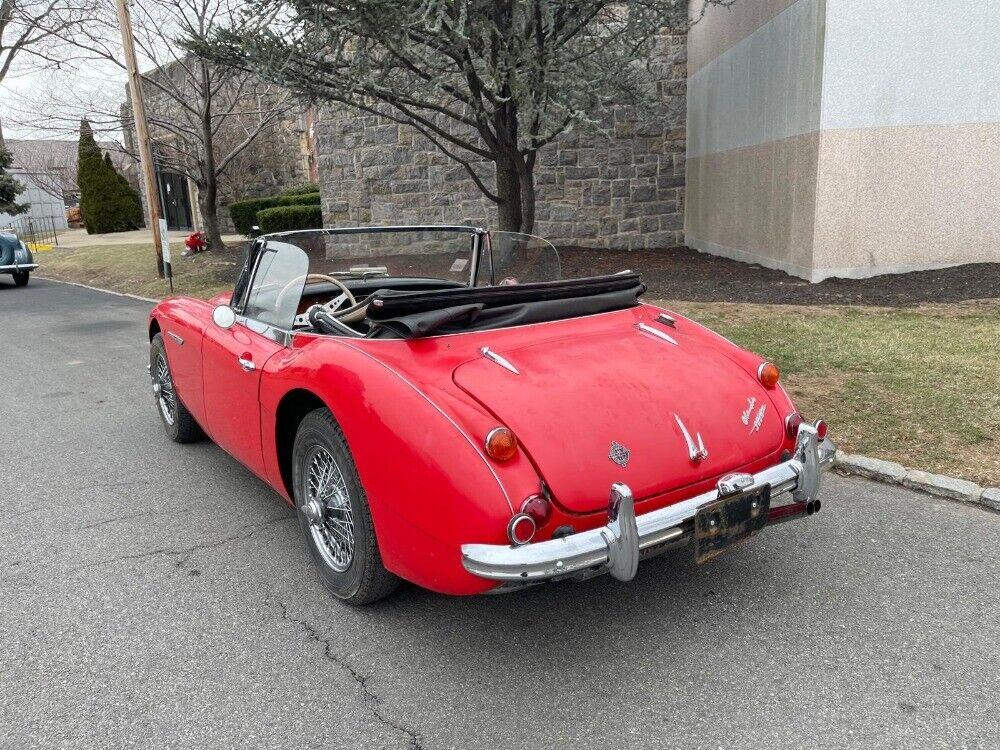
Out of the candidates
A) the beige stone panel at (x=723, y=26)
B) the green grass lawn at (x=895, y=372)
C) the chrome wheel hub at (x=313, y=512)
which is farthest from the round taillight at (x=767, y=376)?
the beige stone panel at (x=723, y=26)

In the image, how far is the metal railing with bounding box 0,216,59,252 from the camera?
26.9m

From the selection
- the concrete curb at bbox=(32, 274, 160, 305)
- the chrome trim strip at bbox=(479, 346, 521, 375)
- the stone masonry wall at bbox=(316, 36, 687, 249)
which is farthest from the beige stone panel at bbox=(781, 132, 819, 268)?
the concrete curb at bbox=(32, 274, 160, 305)

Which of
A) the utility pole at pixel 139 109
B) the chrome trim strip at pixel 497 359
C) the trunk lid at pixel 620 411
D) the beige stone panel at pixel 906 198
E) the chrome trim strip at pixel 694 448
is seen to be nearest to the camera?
the trunk lid at pixel 620 411

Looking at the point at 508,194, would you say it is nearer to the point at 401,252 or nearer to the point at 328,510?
the point at 401,252

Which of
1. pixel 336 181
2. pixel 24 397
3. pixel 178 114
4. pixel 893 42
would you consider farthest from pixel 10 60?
pixel 893 42

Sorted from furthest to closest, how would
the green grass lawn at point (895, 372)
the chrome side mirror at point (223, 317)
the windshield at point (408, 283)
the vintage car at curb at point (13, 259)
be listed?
the vintage car at curb at point (13, 259)
the green grass lawn at point (895, 372)
the chrome side mirror at point (223, 317)
the windshield at point (408, 283)

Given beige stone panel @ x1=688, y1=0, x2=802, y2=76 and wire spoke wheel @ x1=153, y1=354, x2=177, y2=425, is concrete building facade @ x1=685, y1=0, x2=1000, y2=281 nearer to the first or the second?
beige stone panel @ x1=688, y1=0, x2=802, y2=76

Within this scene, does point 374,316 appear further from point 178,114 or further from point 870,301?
point 178,114

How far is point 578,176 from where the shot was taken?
14.9 meters

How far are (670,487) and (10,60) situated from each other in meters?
34.2

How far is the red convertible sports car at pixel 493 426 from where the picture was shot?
2.43 meters

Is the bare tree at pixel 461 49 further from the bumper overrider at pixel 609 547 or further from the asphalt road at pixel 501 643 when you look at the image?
the bumper overrider at pixel 609 547

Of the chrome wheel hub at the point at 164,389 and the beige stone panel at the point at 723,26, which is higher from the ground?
the beige stone panel at the point at 723,26

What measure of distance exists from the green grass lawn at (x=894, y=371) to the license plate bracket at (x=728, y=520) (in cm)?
197
